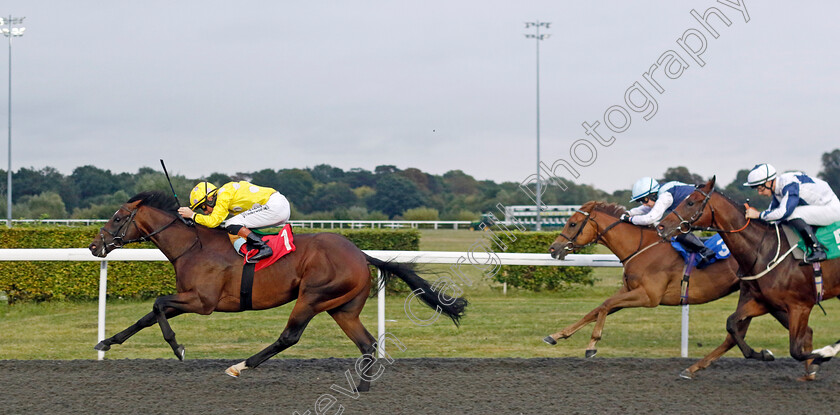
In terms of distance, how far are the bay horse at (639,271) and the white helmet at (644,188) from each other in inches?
7.3

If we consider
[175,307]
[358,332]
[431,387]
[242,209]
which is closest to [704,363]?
[431,387]

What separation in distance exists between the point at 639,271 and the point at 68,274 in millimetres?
7145

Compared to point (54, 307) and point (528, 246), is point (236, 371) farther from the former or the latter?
point (528, 246)

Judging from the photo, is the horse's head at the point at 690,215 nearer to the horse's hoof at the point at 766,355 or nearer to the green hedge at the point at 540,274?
the horse's hoof at the point at 766,355

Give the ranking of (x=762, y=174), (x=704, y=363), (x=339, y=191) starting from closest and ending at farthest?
1. (x=762, y=174)
2. (x=704, y=363)
3. (x=339, y=191)

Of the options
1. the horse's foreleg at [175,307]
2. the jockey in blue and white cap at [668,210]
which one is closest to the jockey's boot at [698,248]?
the jockey in blue and white cap at [668,210]

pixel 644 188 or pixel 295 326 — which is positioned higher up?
pixel 644 188

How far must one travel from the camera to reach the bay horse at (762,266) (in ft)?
16.3

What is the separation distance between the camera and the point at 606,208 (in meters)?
6.56

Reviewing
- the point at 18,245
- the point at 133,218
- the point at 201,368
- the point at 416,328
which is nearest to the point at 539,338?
the point at 416,328

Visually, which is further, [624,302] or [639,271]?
[639,271]

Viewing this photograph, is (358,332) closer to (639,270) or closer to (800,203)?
(639,270)

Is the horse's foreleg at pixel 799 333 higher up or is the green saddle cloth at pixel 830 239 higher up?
the green saddle cloth at pixel 830 239

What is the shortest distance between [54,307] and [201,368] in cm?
507
